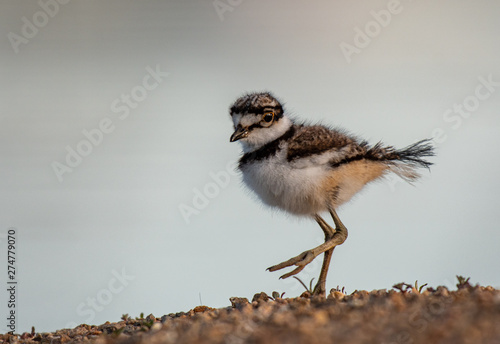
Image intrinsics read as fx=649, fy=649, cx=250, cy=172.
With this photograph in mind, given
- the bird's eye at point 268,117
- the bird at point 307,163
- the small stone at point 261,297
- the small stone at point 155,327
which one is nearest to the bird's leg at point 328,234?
the bird at point 307,163

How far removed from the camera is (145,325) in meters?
3.28

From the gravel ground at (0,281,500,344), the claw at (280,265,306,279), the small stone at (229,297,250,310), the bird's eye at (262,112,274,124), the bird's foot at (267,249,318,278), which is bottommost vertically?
the gravel ground at (0,281,500,344)

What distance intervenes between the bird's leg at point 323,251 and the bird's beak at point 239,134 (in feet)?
2.41

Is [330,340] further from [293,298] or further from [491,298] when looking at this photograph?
[293,298]

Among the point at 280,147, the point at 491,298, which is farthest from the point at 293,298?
the point at 491,298

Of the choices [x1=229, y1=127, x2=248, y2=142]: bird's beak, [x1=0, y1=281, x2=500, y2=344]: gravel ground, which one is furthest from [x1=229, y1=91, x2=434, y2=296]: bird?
[x1=0, y1=281, x2=500, y2=344]: gravel ground

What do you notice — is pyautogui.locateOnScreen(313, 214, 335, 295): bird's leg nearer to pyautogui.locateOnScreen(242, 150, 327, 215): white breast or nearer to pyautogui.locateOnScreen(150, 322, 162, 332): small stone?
pyautogui.locateOnScreen(242, 150, 327, 215): white breast

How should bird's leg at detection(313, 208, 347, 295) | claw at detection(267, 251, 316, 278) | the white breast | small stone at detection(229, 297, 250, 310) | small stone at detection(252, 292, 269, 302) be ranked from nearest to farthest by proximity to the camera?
small stone at detection(229, 297, 250, 310) < small stone at detection(252, 292, 269, 302) < claw at detection(267, 251, 316, 278) < the white breast < bird's leg at detection(313, 208, 347, 295)

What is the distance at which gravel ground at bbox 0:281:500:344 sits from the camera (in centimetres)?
198

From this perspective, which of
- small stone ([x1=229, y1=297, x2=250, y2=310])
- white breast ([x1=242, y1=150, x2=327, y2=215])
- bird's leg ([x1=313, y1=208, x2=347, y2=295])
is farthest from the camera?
bird's leg ([x1=313, y1=208, x2=347, y2=295])

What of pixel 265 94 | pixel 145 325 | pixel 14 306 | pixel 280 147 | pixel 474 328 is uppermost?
pixel 265 94

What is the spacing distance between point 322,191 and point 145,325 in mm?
1406

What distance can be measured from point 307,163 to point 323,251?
587 mm

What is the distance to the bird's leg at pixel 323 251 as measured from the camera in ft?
12.8
